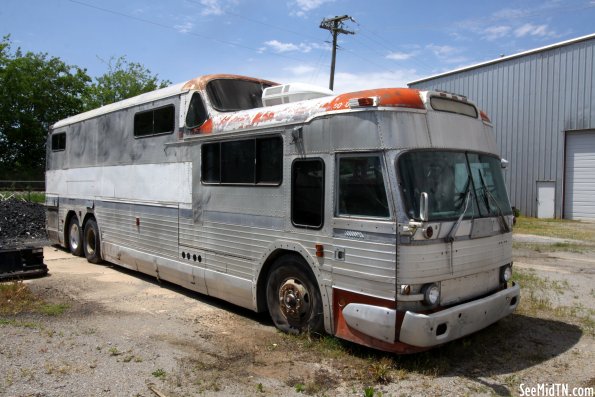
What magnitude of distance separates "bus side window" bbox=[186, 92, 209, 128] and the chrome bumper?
4386 mm

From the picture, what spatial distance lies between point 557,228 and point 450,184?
58.2 ft

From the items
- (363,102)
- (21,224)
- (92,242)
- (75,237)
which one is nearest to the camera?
(363,102)

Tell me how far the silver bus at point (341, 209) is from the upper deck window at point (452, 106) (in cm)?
2

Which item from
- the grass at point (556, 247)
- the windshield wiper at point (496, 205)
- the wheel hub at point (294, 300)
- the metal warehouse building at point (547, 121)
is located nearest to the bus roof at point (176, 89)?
the wheel hub at point (294, 300)

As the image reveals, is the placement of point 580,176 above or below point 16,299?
above

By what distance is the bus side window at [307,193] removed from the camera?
556 cm

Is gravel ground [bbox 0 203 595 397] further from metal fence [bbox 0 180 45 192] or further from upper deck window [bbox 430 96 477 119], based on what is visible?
metal fence [bbox 0 180 45 192]

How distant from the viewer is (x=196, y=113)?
7660 mm

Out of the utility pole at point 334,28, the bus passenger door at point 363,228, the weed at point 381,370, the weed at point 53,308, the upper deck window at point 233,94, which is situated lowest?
the weed at point 53,308

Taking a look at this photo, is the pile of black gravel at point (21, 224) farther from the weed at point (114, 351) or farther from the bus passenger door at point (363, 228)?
the bus passenger door at point (363, 228)

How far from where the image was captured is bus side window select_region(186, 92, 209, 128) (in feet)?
24.7

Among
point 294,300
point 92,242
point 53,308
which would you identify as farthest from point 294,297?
→ point 92,242

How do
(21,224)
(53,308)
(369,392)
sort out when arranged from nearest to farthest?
(369,392) → (53,308) → (21,224)

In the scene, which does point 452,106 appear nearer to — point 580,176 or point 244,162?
point 244,162
